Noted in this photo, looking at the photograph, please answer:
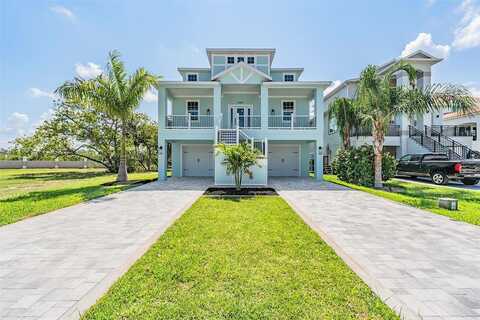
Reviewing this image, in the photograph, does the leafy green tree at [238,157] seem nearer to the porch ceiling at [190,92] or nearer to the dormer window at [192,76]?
the porch ceiling at [190,92]

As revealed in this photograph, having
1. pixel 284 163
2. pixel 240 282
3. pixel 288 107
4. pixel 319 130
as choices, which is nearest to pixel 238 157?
pixel 319 130

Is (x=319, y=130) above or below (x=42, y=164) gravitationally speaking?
above

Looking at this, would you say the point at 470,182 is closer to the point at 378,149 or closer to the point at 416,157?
the point at 416,157

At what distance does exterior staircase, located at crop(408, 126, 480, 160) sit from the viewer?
17.8 m

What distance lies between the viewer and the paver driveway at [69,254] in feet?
9.23

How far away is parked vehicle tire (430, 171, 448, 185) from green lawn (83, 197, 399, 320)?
13.5m

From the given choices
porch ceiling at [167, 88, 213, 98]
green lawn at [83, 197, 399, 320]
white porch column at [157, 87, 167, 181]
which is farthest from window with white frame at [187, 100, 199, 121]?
green lawn at [83, 197, 399, 320]

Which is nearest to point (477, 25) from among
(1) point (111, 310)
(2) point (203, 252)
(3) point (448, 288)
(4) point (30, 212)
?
(3) point (448, 288)

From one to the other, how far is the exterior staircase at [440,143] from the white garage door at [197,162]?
17640mm

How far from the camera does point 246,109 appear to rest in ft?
61.6

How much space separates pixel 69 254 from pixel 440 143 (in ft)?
81.0

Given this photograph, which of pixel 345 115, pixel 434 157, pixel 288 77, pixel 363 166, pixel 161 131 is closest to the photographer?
pixel 363 166

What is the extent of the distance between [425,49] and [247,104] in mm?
16207

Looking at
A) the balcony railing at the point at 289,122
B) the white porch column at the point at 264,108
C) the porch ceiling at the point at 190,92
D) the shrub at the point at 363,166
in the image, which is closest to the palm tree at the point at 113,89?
the porch ceiling at the point at 190,92
